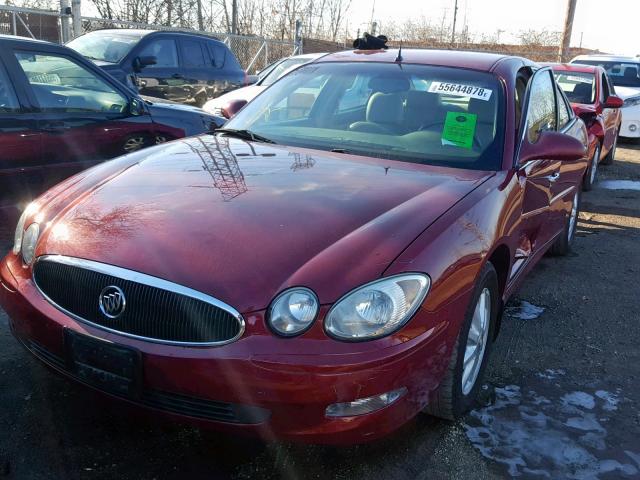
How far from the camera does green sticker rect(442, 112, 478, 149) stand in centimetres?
340

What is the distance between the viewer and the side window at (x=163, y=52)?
9734 millimetres

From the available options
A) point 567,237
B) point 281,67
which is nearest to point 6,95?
point 567,237

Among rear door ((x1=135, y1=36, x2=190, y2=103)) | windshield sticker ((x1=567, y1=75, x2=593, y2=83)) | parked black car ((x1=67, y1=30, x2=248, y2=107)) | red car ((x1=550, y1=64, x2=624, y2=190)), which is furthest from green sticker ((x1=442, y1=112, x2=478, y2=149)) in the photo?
windshield sticker ((x1=567, y1=75, x2=593, y2=83))

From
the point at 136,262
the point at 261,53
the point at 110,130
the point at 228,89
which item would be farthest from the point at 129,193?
Result: the point at 261,53

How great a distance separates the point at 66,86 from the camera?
5188 mm

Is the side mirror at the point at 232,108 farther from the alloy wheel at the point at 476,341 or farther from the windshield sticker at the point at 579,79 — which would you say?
the windshield sticker at the point at 579,79

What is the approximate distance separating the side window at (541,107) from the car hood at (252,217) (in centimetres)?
85

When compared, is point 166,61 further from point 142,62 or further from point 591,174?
point 591,174

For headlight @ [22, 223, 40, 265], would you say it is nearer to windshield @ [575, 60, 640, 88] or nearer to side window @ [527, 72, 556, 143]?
side window @ [527, 72, 556, 143]

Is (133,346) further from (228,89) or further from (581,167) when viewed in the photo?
(228,89)

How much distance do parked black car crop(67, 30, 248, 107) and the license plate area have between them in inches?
282

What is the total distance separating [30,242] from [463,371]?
1916 mm

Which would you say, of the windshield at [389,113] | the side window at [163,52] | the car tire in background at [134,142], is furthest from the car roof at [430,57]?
the side window at [163,52]

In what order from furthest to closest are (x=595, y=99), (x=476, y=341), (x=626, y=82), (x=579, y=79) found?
1. (x=626, y=82)
2. (x=579, y=79)
3. (x=595, y=99)
4. (x=476, y=341)
